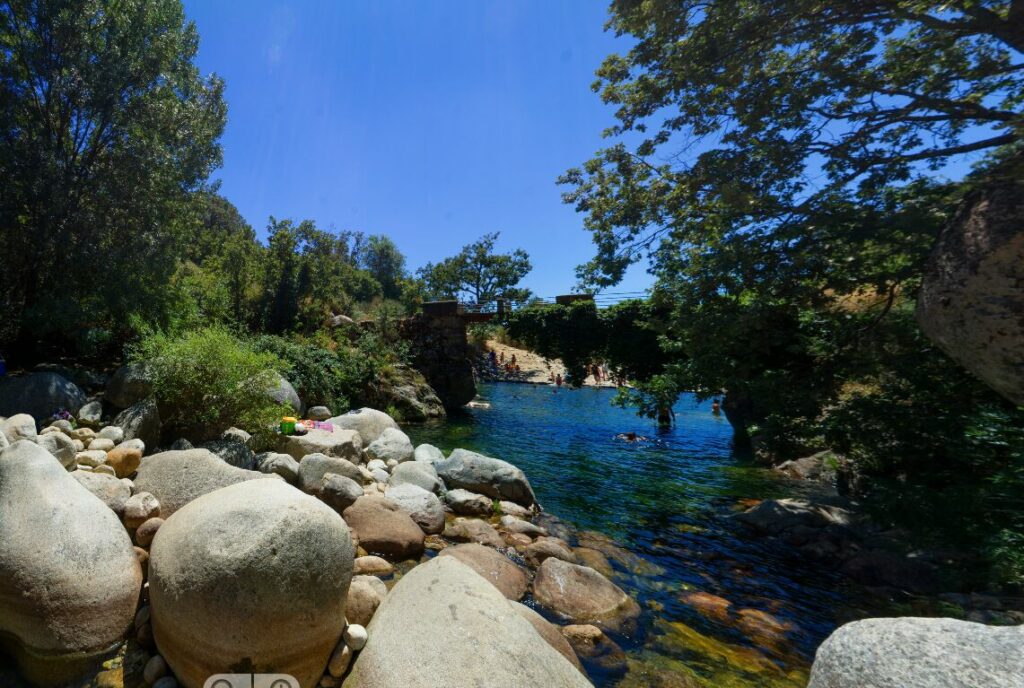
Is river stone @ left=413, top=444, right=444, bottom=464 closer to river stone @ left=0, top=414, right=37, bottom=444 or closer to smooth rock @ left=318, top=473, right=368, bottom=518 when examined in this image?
smooth rock @ left=318, top=473, right=368, bottom=518

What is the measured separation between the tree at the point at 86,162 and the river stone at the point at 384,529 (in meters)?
7.14

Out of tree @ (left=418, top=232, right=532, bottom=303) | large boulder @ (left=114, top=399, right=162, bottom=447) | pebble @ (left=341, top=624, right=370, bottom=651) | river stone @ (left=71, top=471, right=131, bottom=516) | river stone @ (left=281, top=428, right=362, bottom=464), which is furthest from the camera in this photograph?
tree @ (left=418, top=232, right=532, bottom=303)

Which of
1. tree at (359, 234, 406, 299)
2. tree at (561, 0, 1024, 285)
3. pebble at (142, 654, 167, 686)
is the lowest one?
pebble at (142, 654, 167, 686)

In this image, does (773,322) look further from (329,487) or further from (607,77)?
(329,487)

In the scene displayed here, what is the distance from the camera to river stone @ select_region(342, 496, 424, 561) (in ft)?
18.7

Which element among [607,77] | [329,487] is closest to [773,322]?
[607,77]

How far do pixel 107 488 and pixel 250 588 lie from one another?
9.34 feet

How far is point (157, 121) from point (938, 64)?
15.2 m

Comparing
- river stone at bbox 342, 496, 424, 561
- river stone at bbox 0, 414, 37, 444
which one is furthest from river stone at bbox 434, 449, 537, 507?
river stone at bbox 0, 414, 37, 444

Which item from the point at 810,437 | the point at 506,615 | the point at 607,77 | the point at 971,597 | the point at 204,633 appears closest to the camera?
the point at 204,633

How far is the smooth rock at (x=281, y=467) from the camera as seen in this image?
22.3 ft

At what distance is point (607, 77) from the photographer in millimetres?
10023

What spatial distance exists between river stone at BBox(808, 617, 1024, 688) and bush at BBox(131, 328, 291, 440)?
8.01 metres

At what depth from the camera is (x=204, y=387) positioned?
24.2 feet
